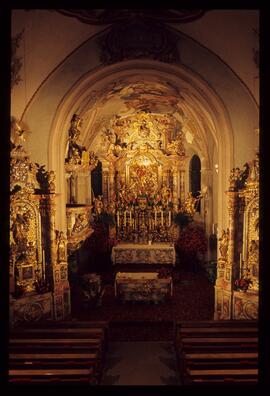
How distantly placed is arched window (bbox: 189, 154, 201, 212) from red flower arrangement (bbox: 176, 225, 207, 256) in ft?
6.39

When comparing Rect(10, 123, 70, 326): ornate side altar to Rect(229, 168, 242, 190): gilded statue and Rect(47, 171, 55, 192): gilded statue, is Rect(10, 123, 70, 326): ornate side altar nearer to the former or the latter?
Rect(47, 171, 55, 192): gilded statue

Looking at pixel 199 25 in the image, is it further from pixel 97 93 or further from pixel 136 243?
pixel 136 243

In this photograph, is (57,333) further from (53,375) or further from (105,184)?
(105,184)

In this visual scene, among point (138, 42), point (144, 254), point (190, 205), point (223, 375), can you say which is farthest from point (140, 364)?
point (190, 205)

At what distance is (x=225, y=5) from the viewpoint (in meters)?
2.26

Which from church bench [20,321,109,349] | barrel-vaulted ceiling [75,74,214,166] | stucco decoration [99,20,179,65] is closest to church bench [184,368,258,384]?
church bench [20,321,109,349]

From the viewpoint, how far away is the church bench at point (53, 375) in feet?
17.4

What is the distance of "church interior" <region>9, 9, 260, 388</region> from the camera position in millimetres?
6805

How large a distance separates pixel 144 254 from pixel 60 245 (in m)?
6.27

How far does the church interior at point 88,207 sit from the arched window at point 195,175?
5114 mm

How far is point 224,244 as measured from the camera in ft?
32.1

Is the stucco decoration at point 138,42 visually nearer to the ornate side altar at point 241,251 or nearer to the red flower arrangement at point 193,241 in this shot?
the ornate side altar at point 241,251

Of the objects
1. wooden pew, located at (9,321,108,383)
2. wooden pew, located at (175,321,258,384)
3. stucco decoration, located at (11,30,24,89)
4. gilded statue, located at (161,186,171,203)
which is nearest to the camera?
wooden pew, located at (175,321,258,384)
